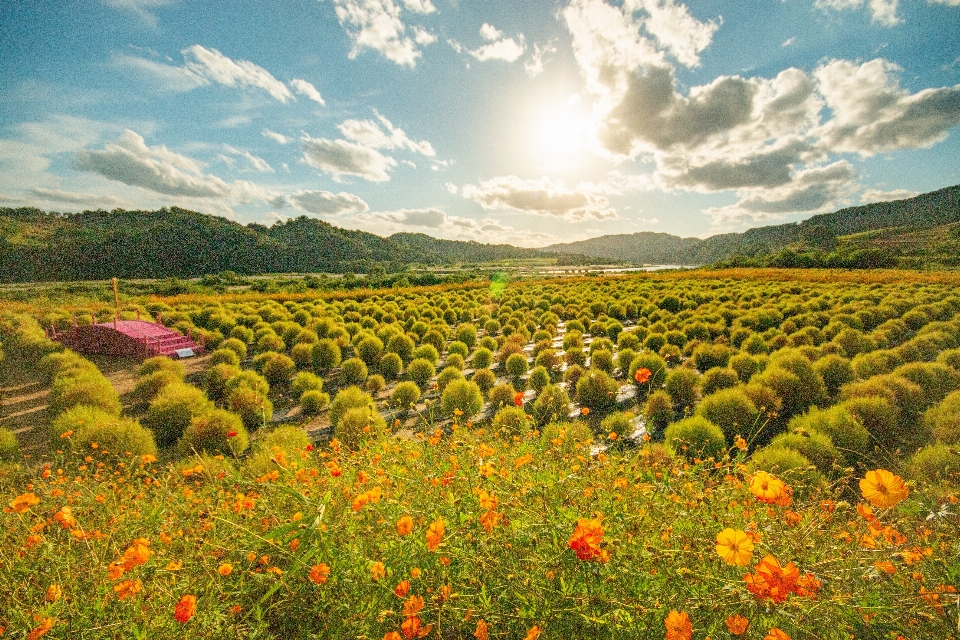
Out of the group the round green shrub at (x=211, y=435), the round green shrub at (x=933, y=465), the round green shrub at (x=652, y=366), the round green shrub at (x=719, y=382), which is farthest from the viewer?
the round green shrub at (x=652, y=366)

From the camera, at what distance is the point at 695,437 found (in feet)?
17.6

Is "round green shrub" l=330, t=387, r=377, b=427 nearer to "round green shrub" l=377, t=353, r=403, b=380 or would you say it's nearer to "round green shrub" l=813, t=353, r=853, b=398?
"round green shrub" l=377, t=353, r=403, b=380

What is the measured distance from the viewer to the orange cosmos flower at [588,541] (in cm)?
138


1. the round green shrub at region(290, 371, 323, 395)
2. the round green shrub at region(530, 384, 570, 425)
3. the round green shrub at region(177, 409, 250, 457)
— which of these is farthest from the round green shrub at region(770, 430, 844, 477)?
the round green shrub at region(290, 371, 323, 395)

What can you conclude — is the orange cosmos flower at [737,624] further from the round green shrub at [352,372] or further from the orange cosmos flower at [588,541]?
the round green shrub at [352,372]

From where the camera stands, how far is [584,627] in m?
1.62

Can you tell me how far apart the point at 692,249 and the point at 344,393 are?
8102 inches

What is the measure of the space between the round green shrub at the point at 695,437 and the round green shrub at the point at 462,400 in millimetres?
3751

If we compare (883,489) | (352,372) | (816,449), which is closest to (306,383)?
(352,372)

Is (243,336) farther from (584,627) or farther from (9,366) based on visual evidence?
(584,627)

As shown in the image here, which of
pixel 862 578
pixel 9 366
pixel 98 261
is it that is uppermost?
pixel 98 261

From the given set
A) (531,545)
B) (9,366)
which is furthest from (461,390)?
(9,366)

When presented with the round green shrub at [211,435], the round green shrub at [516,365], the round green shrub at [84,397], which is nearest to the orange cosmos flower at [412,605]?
the round green shrub at [211,435]

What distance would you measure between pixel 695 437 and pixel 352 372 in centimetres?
862
